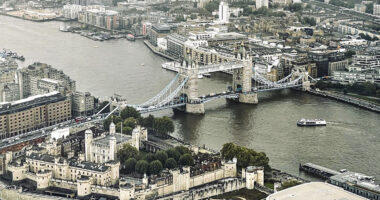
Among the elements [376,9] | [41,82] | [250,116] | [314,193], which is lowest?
[250,116]

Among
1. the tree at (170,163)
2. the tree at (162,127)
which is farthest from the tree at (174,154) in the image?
the tree at (162,127)

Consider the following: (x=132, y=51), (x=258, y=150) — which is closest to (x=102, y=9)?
(x=132, y=51)

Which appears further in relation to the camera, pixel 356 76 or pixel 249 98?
pixel 356 76

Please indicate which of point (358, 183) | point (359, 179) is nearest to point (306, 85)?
→ point (359, 179)

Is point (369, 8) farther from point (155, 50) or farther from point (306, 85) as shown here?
point (306, 85)

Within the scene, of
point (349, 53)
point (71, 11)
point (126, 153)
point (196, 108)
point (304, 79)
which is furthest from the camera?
point (71, 11)

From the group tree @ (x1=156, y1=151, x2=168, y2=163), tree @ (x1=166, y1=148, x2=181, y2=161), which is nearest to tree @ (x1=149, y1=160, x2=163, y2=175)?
tree @ (x1=156, y1=151, x2=168, y2=163)

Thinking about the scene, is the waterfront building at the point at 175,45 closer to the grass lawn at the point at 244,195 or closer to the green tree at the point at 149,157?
the green tree at the point at 149,157
